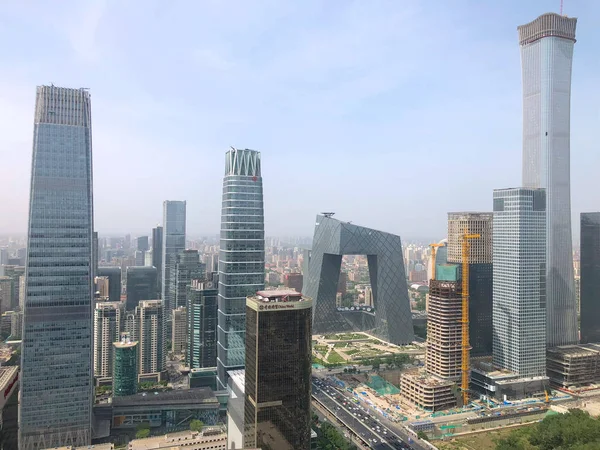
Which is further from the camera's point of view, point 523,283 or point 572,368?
point 572,368

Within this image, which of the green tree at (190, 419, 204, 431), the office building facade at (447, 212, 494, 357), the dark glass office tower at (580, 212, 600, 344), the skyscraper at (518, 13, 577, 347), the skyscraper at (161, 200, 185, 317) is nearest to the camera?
the green tree at (190, 419, 204, 431)

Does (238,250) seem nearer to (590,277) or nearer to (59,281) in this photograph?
(59,281)

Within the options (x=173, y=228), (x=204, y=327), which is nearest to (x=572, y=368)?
(x=204, y=327)

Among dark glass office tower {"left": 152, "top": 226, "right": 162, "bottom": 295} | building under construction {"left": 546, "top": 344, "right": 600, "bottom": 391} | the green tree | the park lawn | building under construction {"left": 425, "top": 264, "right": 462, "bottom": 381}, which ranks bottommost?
the park lawn

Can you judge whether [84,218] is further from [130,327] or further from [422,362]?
[422,362]

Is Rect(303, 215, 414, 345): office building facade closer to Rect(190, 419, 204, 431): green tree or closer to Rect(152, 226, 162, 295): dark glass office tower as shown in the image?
Rect(190, 419, 204, 431): green tree

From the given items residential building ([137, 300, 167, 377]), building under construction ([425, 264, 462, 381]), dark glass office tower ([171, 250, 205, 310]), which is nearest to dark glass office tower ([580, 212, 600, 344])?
building under construction ([425, 264, 462, 381])
